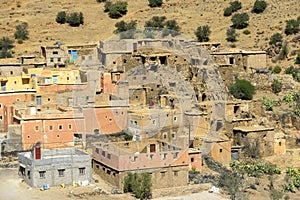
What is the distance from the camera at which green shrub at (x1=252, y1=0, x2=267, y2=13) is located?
61284 millimetres

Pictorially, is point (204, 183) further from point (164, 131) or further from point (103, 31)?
point (103, 31)

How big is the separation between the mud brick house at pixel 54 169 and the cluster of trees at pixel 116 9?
3228 centimetres

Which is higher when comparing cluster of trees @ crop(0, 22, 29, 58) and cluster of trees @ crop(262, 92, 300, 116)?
cluster of trees @ crop(0, 22, 29, 58)

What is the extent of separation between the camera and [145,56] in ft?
144

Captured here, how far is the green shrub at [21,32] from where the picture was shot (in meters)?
A: 59.1

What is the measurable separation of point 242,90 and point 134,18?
21848 mm

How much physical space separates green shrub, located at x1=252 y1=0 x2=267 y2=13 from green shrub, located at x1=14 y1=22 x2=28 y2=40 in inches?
641

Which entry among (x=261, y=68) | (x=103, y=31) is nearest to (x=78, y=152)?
(x=261, y=68)

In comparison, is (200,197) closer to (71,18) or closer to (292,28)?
(292,28)

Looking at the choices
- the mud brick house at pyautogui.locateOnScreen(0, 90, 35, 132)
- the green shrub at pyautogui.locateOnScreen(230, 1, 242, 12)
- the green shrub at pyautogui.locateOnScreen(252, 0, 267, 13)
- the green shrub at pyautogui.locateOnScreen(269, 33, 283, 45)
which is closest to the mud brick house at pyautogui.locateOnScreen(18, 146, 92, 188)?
the mud brick house at pyautogui.locateOnScreen(0, 90, 35, 132)

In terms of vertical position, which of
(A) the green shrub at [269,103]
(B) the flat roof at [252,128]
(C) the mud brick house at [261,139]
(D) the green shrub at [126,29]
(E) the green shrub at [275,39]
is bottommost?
(C) the mud brick house at [261,139]

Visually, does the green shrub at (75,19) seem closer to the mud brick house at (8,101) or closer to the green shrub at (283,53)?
the green shrub at (283,53)

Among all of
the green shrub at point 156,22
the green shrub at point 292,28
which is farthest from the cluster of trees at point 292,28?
the green shrub at point 156,22

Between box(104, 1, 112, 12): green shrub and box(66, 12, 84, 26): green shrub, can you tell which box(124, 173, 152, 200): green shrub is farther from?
box(104, 1, 112, 12): green shrub
